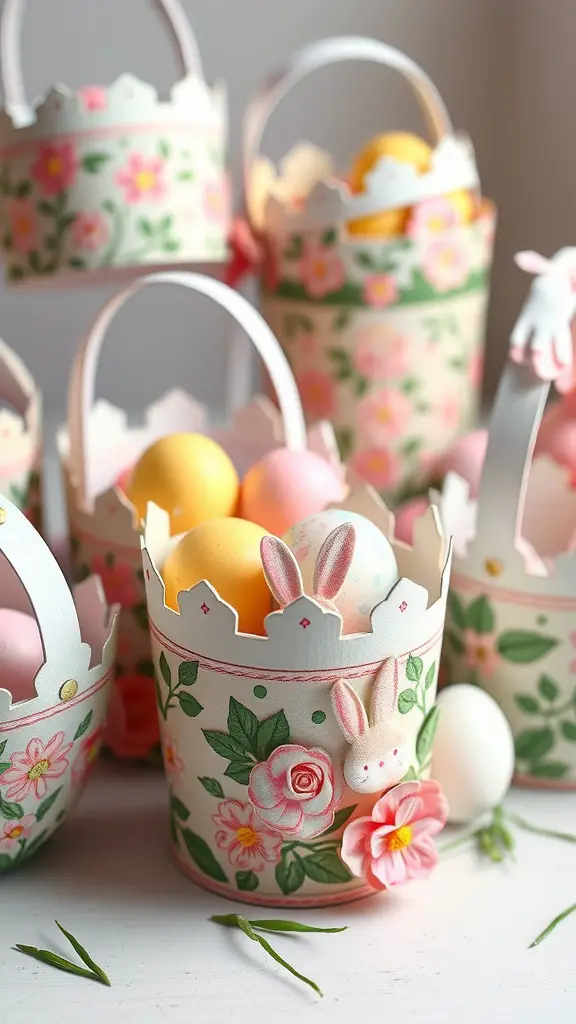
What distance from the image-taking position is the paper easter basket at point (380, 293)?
1156mm

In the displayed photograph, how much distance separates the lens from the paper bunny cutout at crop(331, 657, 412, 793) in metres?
0.72

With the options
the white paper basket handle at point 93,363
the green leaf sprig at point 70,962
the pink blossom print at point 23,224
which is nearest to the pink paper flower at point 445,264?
the white paper basket handle at point 93,363

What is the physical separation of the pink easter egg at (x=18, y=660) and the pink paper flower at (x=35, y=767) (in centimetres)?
4

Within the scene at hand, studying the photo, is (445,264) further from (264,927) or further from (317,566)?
(264,927)

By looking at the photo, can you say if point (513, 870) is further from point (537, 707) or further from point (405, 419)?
point (405, 419)

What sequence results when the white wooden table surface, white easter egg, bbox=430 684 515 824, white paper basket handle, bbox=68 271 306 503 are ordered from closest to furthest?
the white wooden table surface < white easter egg, bbox=430 684 515 824 < white paper basket handle, bbox=68 271 306 503

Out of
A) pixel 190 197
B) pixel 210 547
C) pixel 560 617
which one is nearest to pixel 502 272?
pixel 190 197

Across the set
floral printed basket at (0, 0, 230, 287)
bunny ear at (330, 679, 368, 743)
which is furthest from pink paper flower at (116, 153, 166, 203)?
bunny ear at (330, 679, 368, 743)

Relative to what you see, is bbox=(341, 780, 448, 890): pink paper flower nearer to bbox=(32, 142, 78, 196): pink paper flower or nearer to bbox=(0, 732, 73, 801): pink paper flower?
bbox=(0, 732, 73, 801): pink paper flower

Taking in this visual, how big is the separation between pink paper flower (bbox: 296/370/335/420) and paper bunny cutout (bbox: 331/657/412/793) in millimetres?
547

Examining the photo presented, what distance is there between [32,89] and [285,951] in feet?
4.26

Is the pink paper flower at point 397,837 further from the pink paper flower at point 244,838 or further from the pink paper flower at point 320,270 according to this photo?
the pink paper flower at point 320,270

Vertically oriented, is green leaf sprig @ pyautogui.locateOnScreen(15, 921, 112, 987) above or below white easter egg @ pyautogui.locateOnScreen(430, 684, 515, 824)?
below

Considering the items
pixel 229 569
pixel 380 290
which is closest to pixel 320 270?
pixel 380 290
